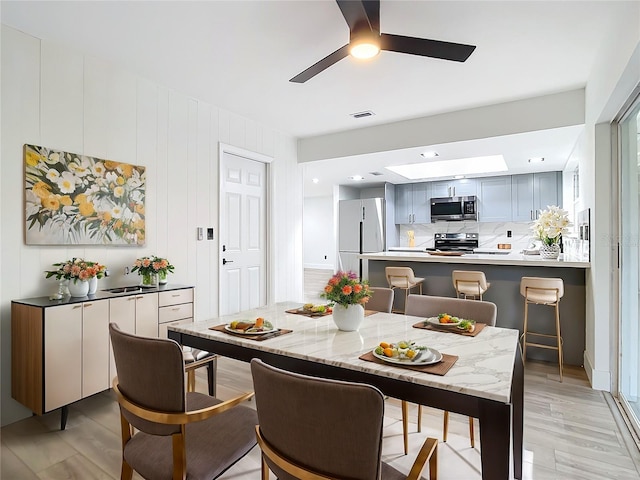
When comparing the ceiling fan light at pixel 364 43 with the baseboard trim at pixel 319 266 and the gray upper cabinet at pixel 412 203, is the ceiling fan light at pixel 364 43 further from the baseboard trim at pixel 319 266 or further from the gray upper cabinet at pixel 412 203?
the baseboard trim at pixel 319 266

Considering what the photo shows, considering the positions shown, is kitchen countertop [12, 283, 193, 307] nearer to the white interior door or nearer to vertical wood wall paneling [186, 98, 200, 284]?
vertical wood wall paneling [186, 98, 200, 284]

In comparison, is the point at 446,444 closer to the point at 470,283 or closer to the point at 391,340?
the point at 391,340

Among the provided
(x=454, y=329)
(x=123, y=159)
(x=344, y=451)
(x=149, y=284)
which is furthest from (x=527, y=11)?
(x=149, y=284)

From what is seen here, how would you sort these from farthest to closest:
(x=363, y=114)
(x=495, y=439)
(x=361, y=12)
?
(x=363, y=114), (x=361, y=12), (x=495, y=439)

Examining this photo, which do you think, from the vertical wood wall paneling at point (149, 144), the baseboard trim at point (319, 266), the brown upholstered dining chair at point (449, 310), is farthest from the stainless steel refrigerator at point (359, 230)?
the brown upholstered dining chair at point (449, 310)

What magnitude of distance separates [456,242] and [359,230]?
5.78 ft

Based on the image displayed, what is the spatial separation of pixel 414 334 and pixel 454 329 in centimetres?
21

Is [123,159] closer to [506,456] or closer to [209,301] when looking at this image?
[209,301]

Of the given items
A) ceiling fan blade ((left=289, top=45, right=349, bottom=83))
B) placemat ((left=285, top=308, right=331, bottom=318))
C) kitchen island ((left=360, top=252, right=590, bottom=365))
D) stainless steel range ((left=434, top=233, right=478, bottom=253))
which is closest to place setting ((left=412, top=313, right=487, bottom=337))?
placemat ((left=285, top=308, right=331, bottom=318))

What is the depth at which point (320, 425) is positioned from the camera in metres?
0.95

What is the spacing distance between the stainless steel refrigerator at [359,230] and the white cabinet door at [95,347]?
187 inches

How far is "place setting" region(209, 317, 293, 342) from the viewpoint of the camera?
169 cm

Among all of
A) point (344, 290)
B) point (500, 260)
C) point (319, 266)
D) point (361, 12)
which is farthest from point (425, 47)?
point (319, 266)

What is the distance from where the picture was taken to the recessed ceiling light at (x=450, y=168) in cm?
595
